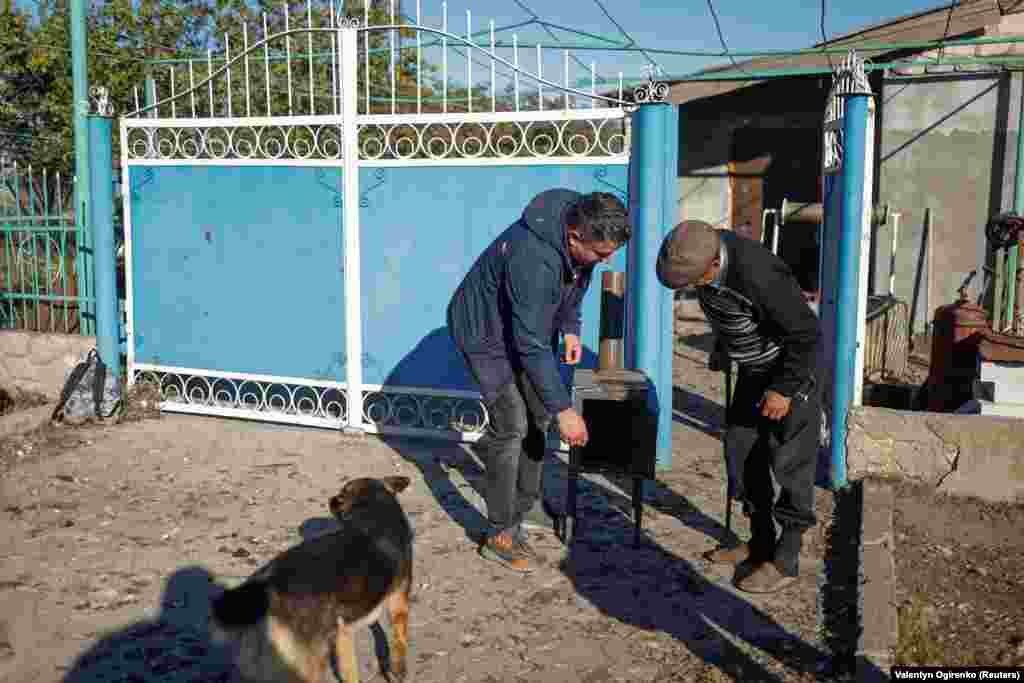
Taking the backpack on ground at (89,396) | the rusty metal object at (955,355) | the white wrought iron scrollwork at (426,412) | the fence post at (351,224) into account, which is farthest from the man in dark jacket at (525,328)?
the backpack on ground at (89,396)

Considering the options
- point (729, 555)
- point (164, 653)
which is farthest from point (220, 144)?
point (729, 555)

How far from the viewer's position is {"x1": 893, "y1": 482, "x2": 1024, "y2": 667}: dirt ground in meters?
3.69

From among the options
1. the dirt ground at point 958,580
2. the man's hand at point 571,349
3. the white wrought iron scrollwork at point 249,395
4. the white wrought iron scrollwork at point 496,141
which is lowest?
the dirt ground at point 958,580

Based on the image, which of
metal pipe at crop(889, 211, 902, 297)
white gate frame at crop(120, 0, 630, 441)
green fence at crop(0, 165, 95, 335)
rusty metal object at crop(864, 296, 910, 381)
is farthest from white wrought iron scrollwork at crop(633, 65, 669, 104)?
metal pipe at crop(889, 211, 902, 297)

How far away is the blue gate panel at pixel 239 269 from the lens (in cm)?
661

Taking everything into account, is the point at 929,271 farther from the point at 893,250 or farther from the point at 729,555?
the point at 729,555

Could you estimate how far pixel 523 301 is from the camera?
13.3 feet

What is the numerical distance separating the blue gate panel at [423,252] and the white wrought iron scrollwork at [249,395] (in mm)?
557

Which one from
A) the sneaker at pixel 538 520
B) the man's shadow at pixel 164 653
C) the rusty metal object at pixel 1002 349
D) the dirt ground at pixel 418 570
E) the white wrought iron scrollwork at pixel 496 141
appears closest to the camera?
the man's shadow at pixel 164 653

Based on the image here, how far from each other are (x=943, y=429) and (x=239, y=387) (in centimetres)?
483

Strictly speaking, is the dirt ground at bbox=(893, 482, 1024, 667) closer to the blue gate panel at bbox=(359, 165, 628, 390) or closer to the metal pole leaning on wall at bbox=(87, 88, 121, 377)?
the blue gate panel at bbox=(359, 165, 628, 390)

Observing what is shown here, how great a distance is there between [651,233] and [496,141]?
133 cm

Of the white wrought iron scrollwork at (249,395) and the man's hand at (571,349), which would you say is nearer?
the man's hand at (571,349)

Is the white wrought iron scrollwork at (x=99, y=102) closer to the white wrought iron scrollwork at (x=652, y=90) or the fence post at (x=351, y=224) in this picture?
the fence post at (x=351, y=224)
